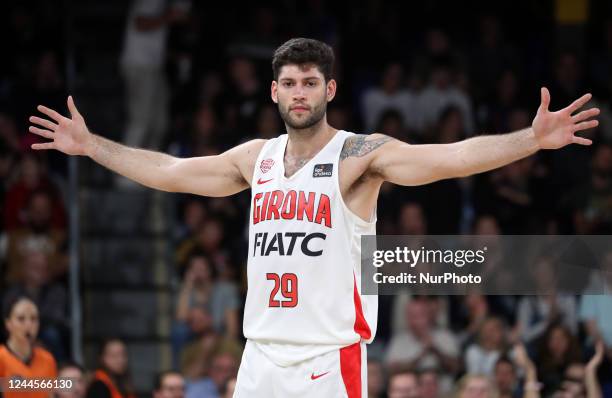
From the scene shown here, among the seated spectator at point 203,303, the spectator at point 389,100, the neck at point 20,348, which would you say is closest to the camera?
the neck at point 20,348

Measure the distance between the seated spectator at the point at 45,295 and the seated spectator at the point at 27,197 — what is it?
0.53m

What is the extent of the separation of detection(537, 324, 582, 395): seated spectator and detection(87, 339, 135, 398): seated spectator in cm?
334

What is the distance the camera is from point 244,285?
1230 cm

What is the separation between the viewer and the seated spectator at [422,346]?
1096cm

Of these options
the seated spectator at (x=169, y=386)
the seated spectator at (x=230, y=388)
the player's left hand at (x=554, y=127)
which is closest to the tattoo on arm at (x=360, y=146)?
the player's left hand at (x=554, y=127)

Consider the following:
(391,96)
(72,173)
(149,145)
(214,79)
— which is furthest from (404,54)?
(72,173)

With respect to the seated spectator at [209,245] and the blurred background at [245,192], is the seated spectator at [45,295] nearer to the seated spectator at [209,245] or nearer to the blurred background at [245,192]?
the blurred background at [245,192]

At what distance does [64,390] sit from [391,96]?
5.88 meters

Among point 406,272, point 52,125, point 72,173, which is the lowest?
point 406,272

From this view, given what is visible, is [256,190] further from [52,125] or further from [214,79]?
[214,79]

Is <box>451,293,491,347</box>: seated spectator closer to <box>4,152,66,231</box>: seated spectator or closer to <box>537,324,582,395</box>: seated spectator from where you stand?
A: <box>537,324,582,395</box>: seated spectator

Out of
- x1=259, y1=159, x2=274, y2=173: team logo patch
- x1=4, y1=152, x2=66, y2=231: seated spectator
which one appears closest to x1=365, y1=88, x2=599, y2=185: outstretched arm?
x1=259, y1=159, x2=274, y2=173: team logo patch

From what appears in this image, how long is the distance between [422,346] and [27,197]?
4198 mm

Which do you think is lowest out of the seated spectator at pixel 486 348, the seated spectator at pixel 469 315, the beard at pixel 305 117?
the seated spectator at pixel 486 348
